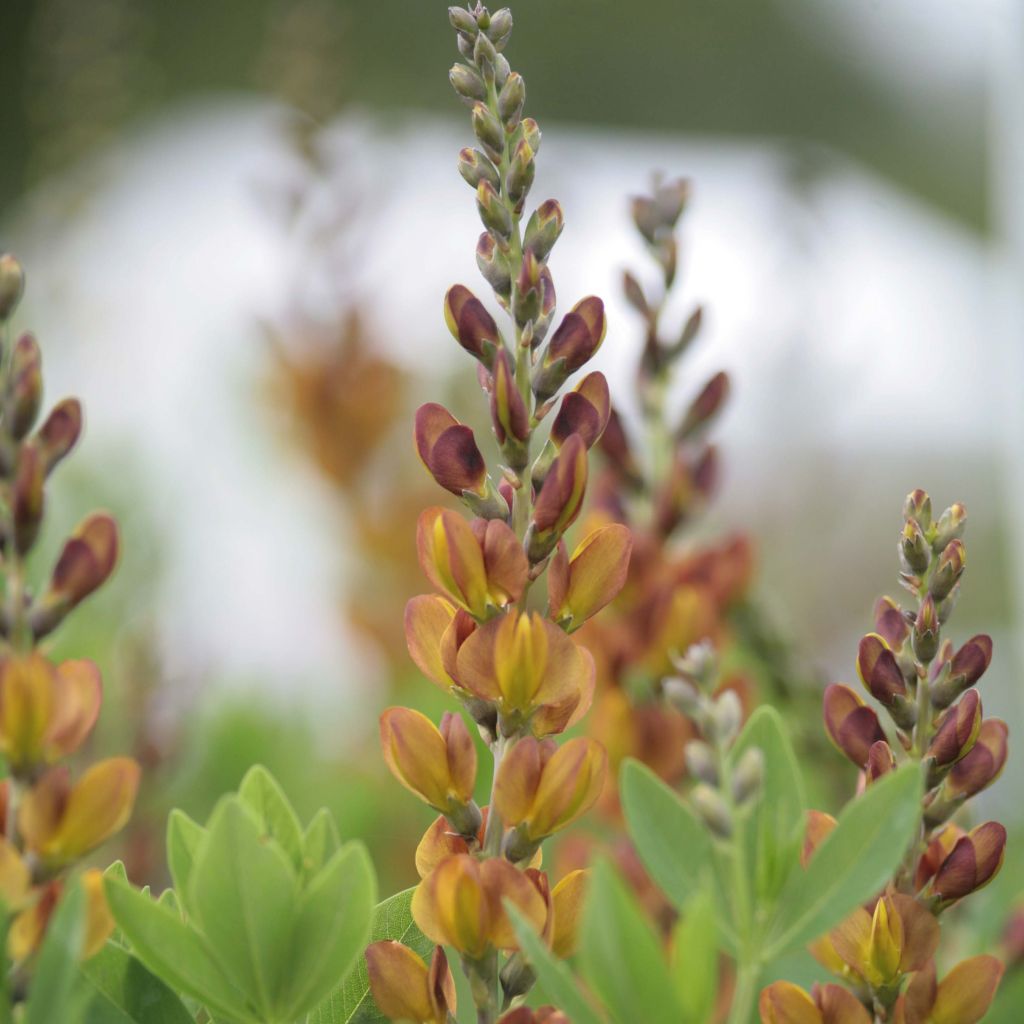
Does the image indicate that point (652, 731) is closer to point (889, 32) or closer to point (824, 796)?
point (824, 796)

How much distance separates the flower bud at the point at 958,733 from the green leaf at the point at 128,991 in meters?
0.16

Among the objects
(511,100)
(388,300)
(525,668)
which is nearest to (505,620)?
(525,668)

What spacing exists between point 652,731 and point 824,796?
0.20 metres

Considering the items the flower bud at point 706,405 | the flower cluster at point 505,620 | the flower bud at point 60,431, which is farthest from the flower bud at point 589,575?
the flower bud at point 706,405

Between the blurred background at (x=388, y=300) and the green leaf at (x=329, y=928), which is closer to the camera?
the green leaf at (x=329, y=928)

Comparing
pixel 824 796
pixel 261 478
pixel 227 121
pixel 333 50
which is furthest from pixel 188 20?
pixel 824 796

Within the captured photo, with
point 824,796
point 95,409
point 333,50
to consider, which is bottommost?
point 95,409

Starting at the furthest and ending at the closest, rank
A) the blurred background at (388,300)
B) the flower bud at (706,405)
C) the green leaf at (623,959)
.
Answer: the blurred background at (388,300)
the flower bud at (706,405)
the green leaf at (623,959)

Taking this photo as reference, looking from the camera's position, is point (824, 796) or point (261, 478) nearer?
point (824, 796)

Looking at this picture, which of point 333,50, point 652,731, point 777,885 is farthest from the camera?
point 333,50

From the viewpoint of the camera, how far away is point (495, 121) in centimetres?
28

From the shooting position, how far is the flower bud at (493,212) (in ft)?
0.90

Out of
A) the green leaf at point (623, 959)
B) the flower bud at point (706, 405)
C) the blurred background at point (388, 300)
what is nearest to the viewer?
the green leaf at point (623, 959)

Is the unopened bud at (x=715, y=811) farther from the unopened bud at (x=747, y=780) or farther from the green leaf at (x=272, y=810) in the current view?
the green leaf at (x=272, y=810)
